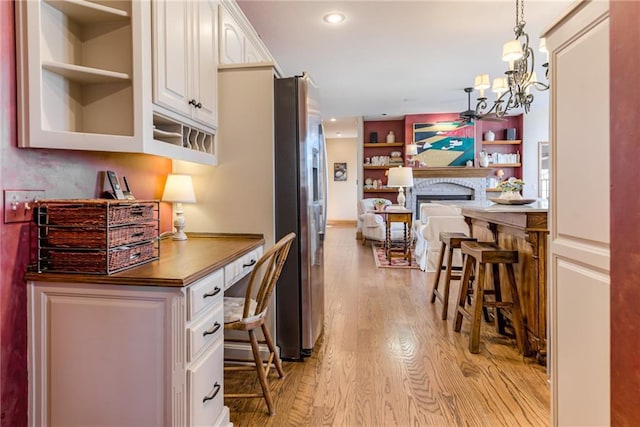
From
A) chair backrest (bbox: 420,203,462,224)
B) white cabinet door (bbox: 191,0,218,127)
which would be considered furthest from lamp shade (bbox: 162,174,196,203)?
chair backrest (bbox: 420,203,462,224)

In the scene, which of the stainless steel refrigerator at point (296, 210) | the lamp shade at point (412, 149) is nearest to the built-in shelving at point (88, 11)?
the stainless steel refrigerator at point (296, 210)

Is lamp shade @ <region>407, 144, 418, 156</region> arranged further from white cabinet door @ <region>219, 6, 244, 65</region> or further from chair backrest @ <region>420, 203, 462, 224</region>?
white cabinet door @ <region>219, 6, 244, 65</region>

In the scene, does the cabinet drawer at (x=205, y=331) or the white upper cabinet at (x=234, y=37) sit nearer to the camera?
the cabinet drawer at (x=205, y=331)

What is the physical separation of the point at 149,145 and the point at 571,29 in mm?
1557

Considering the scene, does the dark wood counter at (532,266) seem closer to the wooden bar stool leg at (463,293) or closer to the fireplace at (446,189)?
the wooden bar stool leg at (463,293)

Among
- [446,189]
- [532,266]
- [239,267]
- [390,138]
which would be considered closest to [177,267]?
[239,267]

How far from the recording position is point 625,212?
85 cm

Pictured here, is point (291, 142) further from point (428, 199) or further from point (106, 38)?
point (428, 199)

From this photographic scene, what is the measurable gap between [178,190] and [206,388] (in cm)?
115

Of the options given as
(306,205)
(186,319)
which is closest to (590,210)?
(186,319)

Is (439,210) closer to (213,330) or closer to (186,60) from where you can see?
(186,60)

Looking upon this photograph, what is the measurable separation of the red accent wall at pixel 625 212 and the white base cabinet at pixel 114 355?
1236 millimetres

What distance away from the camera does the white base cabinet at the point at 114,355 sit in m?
1.24

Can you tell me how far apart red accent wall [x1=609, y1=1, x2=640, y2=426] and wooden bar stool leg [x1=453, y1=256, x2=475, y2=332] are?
1.80 metres
